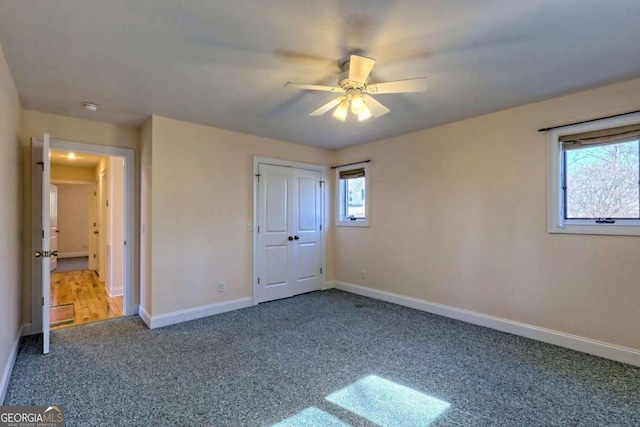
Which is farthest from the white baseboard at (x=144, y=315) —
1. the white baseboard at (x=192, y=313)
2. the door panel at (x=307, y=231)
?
the door panel at (x=307, y=231)

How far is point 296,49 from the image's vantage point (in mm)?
2121

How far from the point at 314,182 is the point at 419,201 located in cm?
178

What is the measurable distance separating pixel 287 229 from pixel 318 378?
264 centimetres

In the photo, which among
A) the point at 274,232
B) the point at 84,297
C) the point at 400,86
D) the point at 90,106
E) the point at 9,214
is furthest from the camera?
the point at 84,297

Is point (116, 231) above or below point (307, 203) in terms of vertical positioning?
below

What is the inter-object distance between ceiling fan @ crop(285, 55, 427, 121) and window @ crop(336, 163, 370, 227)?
2310 mm

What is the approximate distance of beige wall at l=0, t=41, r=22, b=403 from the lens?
2168 millimetres

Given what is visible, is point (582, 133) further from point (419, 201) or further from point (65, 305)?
point (65, 305)

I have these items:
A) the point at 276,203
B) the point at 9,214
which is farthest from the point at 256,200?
the point at 9,214

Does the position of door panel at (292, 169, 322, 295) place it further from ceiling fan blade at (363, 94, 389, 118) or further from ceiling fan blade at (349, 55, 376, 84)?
ceiling fan blade at (349, 55, 376, 84)

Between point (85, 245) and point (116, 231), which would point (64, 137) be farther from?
point (85, 245)

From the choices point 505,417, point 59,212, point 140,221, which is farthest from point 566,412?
point 59,212

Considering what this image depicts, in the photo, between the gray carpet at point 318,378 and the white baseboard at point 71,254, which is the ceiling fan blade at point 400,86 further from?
the white baseboard at point 71,254

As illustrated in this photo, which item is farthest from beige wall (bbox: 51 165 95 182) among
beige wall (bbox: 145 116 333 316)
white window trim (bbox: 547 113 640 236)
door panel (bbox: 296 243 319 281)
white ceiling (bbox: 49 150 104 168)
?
white window trim (bbox: 547 113 640 236)
